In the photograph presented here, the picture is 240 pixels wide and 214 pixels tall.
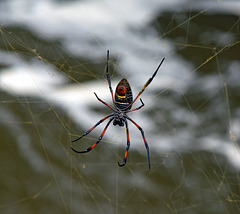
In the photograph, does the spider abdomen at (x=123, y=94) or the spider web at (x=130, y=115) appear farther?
the spider web at (x=130, y=115)

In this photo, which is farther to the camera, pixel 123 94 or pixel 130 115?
pixel 130 115

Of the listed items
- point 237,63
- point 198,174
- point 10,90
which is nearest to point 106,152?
point 198,174

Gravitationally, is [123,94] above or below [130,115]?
above

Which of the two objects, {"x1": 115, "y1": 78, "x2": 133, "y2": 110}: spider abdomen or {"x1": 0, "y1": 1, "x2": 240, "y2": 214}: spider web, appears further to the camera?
{"x1": 0, "y1": 1, "x2": 240, "y2": 214}: spider web
